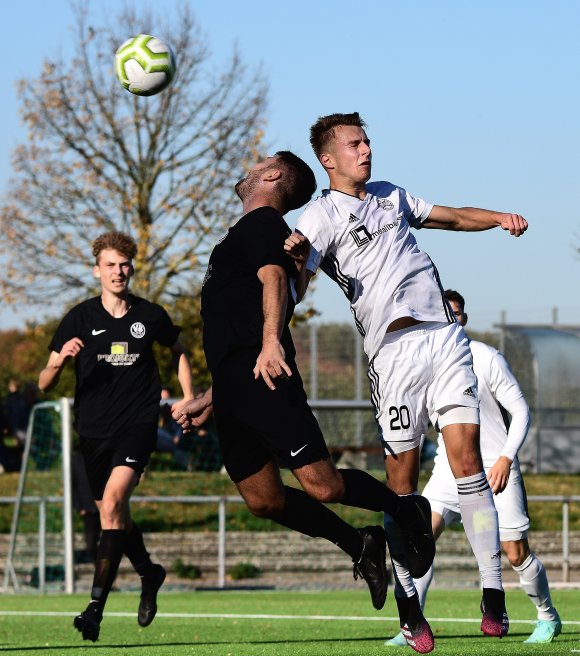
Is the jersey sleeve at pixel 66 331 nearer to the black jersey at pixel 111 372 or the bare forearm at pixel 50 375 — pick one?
the black jersey at pixel 111 372

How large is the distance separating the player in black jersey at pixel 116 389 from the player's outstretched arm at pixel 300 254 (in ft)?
9.02

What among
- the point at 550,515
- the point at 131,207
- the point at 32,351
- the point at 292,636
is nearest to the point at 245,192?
the point at 292,636

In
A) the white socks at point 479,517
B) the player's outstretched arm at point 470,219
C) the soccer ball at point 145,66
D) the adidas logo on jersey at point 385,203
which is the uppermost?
the soccer ball at point 145,66

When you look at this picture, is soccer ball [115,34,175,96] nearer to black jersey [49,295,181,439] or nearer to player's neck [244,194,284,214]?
black jersey [49,295,181,439]

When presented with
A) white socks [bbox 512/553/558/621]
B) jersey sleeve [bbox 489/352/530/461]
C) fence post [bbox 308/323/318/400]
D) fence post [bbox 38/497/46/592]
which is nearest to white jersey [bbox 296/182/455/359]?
jersey sleeve [bbox 489/352/530/461]

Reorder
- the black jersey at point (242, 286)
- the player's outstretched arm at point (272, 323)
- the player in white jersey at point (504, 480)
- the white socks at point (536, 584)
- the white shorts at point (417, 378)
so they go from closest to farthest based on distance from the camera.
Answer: the player's outstretched arm at point (272, 323) → the black jersey at point (242, 286) → the white shorts at point (417, 378) → the player in white jersey at point (504, 480) → the white socks at point (536, 584)

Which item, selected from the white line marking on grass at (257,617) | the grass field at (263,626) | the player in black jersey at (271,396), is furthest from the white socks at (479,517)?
the white line marking on grass at (257,617)

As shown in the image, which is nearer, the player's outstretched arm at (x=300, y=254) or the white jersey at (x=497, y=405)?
the player's outstretched arm at (x=300, y=254)

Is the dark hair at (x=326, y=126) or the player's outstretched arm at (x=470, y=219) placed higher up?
the dark hair at (x=326, y=126)

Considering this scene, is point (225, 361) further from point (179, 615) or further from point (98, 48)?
point (98, 48)

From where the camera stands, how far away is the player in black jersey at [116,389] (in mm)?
9656

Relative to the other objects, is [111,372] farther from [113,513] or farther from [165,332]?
[113,513]

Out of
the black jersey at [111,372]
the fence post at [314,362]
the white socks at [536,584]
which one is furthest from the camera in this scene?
the fence post at [314,362]

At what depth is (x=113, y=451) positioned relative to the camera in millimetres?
9781
